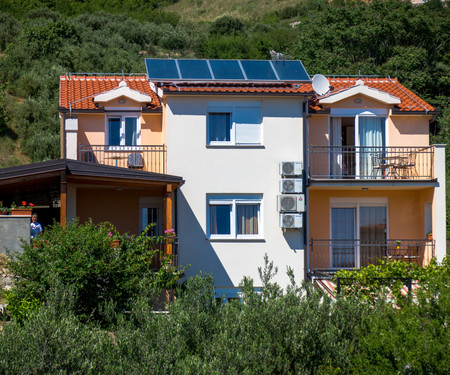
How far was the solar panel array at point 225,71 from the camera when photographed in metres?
22.0

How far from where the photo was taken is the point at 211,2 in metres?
89.0

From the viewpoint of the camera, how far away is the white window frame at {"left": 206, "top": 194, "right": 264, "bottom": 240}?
69.3 feet

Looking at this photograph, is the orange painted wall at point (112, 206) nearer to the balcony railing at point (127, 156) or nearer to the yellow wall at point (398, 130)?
the balcony railing at point (127, 156)

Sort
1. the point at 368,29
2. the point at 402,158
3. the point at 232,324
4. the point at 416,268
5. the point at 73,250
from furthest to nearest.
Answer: the point at 368,29 → the point at 402,158 → the point at 416,268 → the point at 73,250 → the point at 232,324

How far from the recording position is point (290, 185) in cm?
2095

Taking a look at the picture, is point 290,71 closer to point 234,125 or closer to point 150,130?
point 234,125

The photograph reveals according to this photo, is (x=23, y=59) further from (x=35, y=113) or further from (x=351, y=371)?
(x=351, y=371)

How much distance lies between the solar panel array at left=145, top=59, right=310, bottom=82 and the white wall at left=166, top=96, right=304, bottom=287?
0.91 metres

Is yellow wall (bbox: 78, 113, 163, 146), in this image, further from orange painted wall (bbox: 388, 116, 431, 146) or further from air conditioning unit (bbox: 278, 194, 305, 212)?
orange painted wall (bbox: 388, 116, 431, 146)

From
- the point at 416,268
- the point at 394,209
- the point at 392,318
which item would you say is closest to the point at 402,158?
the point at 394,209

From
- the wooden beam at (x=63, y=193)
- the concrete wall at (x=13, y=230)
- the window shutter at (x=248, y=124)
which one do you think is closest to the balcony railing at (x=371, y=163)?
the window shutter at (x=248, y=124)

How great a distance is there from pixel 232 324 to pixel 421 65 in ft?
125

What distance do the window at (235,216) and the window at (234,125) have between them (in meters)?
1.77

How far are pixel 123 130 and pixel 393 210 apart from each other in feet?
31.4
